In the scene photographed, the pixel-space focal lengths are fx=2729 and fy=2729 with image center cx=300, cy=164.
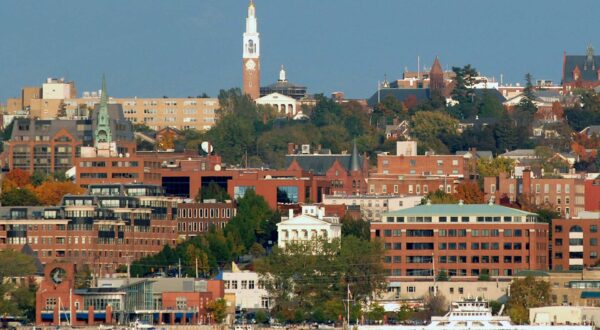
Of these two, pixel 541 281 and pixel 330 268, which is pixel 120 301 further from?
pixel 541 281

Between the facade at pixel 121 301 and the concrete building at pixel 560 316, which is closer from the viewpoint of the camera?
the concrete building at pixel 560 316

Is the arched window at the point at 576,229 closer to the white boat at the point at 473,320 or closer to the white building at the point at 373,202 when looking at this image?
the white building at the point at 373,202

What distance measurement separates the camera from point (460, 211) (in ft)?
538

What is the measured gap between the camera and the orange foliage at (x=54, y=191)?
184750 millimetres

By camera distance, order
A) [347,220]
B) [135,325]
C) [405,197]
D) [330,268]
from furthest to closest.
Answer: [405,197], [347,220], [330,268], [135,325]

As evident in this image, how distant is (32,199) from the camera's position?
184 m

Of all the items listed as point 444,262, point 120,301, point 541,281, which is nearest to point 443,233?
point 444,262

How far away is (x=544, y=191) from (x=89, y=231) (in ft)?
120

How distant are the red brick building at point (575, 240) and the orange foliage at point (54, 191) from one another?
33923 mm

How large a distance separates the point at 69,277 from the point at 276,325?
12558mm

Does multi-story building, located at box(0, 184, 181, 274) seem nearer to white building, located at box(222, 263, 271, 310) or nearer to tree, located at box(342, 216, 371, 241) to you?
white building, located at box(222, 263, 271, 310)

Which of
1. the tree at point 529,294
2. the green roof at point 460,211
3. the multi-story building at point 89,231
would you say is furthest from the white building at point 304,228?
the tree at point 529,294

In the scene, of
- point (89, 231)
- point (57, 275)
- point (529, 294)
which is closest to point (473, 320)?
point (529, 294)

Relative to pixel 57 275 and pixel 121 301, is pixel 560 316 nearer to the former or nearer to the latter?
pixel 121 301
